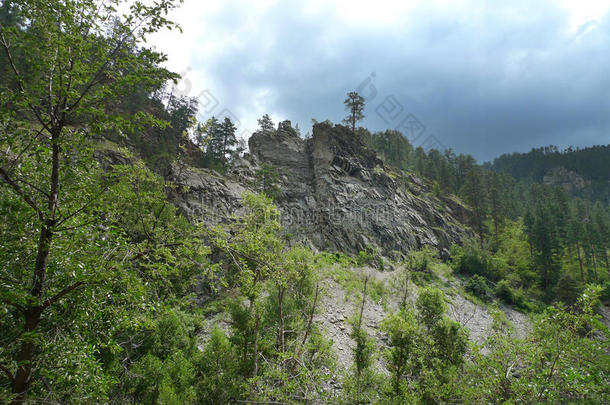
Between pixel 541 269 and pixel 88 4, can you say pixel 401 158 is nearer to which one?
pixel 541 269

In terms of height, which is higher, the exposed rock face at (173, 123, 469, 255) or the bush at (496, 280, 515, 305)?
the exposed rock face at (173, 123, 469, 255)

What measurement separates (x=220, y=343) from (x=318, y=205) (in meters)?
32.7

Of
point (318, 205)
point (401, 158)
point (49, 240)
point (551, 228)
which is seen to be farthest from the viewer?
point (401, 158)

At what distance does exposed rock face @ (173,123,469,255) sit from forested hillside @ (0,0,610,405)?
0.46 m

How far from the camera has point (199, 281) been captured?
15.2 m

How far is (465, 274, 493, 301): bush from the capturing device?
111 feet

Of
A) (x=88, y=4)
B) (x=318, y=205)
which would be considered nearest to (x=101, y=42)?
(x=88, y=4)

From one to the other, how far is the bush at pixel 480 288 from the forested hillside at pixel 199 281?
231 mm

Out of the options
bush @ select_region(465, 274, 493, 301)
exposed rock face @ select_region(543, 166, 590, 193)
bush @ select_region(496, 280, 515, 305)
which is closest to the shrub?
bush @ select_region(465, 274, 493, 301)

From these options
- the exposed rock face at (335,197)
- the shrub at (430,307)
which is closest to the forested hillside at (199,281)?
the shrub at (430,307)

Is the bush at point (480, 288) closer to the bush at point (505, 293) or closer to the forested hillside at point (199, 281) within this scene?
the forested hillside at point (199, 281)

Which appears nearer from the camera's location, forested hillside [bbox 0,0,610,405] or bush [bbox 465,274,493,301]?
forested hillside [bbox 0,0,610,405]

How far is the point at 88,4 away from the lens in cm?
464

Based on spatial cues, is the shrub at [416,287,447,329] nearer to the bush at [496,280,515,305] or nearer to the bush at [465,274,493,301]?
the bush at [465,274,493,301]
